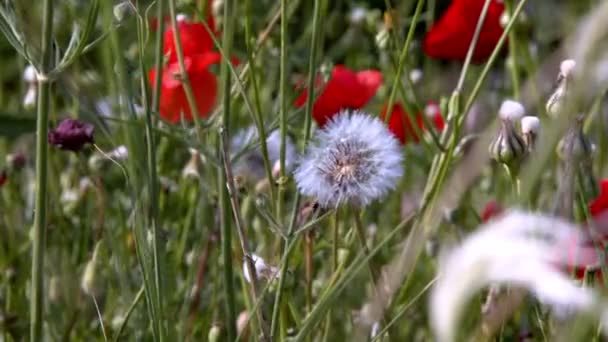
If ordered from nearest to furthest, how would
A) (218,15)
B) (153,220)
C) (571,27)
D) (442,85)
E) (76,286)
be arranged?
(153,220) → (76,286) → (218,15) → (571,27) → (442,85)

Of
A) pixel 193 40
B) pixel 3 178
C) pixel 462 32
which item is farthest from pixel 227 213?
pixel 462 32

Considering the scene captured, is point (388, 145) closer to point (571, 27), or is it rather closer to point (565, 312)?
point (565, 312)

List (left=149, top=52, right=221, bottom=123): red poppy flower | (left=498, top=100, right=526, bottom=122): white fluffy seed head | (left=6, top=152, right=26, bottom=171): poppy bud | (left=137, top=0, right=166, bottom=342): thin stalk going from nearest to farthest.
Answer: (left=137, top=0, right=166, bottom=342): thin stalk < (left=498, top=100, right=526, bottom=122): white fluffy seed head < (left=149, top=52, right=221, bottom=123): red poppy flower < (left=6, top=152, right=26, bottom=171): poppy bud

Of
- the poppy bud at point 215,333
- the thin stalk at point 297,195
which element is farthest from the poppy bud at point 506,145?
the poppy bud at point 215,333

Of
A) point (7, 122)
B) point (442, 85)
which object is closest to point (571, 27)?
point (442, 85)

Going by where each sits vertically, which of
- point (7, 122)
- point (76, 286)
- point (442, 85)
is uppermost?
point (442, 85)

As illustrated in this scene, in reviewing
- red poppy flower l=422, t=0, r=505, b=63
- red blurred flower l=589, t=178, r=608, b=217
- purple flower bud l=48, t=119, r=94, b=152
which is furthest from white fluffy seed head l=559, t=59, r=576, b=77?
red poppy flower l=422, t=0, r=505, b=63

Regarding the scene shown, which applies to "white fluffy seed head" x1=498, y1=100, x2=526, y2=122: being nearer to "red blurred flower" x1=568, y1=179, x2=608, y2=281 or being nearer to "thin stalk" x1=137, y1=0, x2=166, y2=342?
"red blurred flower" x1=568, y1=179, x2=608, y2=281
